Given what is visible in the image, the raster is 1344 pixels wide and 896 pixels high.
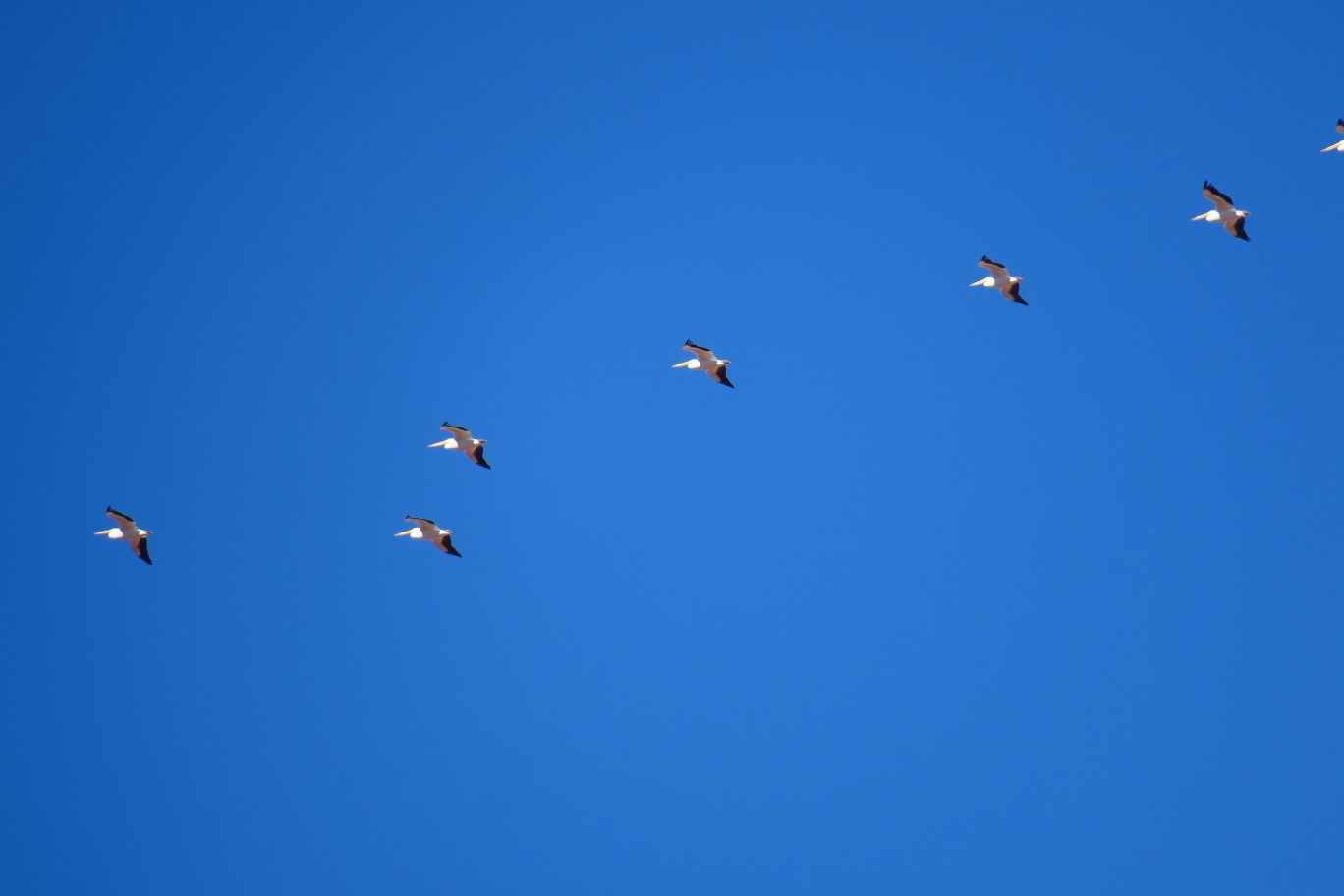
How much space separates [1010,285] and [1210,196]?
17.9 feet

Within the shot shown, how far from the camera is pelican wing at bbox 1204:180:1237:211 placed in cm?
3075

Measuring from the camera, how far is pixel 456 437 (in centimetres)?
3256

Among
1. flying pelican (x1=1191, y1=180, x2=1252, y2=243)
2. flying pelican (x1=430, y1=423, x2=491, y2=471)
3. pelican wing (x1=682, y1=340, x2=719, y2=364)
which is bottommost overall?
flying pelican (x1=430, y1=423, x2=491, y2=471)

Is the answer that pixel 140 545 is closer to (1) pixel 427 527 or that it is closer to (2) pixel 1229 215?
(1) pixel 427 527

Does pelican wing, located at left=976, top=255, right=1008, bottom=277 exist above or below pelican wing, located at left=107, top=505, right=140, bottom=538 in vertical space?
above

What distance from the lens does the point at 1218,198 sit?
104 feet

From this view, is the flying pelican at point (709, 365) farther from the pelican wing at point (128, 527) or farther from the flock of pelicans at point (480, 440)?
the pelican wing at point (128, 527)

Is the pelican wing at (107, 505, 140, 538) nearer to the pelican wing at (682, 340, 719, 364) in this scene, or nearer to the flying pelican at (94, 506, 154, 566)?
the flying pelican at (94, 506, 154, 566)

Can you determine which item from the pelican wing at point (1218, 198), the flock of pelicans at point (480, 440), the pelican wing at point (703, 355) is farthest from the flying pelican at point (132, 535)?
the pelican wing at point (1218, 198)

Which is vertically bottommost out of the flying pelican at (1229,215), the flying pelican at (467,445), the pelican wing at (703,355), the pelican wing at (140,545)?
the pelican wing at (140,545)

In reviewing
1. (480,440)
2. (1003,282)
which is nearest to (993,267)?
(1003,282)

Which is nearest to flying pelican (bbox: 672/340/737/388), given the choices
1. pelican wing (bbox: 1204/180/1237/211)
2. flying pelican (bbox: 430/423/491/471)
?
flying pelican (bbox: 430/423/491/471)

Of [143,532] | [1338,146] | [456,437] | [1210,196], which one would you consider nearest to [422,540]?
[456,437]

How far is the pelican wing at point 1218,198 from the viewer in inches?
1211
